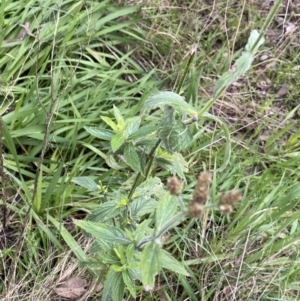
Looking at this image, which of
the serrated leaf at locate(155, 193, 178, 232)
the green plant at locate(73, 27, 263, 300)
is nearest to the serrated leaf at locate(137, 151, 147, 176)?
the green plant at locate(73, 27, 263, 300)

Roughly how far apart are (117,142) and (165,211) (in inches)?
11.9

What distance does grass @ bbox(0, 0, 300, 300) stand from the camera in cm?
187

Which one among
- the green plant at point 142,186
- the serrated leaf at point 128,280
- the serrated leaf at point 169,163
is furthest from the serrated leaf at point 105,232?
the serrated leaf at point 169,163

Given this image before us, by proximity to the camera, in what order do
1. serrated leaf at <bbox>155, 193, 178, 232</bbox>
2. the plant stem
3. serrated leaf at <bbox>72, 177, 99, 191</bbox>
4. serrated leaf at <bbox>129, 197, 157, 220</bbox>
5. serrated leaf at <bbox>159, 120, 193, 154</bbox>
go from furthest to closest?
1. serrated leaf at <bbox>72, 177, 99, 191</bbox>
2. serrated leaf at <bbox>129, 197, 157, 220</bbox>
3. serrated leaf at <bbox>159, 120, 193, 154</bbox>
4. serrated leaf at <bbox>155, 193, 178, 232</bbox>
5. the plant stem

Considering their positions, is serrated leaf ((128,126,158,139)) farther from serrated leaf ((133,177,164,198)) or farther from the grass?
the grass

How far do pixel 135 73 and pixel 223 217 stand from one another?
2.71ft

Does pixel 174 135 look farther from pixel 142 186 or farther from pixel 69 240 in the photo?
pixel 69 240

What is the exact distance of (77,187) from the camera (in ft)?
6.73

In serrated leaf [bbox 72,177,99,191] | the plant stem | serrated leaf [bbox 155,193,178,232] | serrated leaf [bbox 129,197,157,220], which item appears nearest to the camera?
the plant stem

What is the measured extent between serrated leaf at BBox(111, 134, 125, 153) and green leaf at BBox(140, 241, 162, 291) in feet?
1.25

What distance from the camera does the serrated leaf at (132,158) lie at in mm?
1377

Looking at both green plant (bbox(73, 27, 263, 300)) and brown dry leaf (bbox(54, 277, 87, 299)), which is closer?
green plant (bbox(73, 27, 263, 300))

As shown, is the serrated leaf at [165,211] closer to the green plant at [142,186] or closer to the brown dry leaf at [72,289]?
the green plant at [142,186]

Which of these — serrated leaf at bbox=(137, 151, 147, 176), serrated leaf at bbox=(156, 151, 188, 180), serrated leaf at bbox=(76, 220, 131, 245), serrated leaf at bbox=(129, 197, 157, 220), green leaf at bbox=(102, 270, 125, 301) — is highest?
serrated leaf at bbox=(137, 151, 147, 176)
